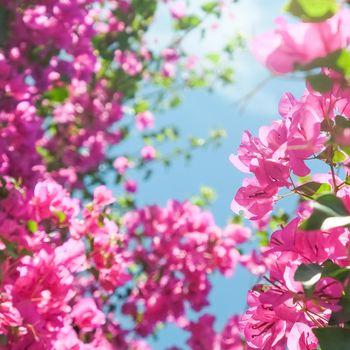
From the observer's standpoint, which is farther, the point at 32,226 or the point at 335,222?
the point at 32,226

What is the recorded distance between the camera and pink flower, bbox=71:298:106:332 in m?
2.14

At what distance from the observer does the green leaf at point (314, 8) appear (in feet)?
2.85

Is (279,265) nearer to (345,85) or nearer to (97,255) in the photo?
(345,85)

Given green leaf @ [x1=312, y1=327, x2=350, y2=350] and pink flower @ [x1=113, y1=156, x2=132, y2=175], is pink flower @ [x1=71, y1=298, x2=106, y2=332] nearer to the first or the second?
green leaf @ [x1=312, y1=327, x2=350, y2=350]

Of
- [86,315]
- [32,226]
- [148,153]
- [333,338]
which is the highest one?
[148,153]

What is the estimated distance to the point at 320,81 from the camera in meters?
0.93

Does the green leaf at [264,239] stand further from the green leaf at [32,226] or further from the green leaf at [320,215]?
the green leaf at [320,215]

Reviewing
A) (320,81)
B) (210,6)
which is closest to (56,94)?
(210,6)

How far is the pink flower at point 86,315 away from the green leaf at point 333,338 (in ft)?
4.18

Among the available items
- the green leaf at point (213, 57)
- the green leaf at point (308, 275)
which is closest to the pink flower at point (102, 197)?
the green leaf at point (308, 275)

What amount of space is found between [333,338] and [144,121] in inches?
206

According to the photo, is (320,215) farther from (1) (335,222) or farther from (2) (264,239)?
(2) (264,239)

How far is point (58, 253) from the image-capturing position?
2006mm

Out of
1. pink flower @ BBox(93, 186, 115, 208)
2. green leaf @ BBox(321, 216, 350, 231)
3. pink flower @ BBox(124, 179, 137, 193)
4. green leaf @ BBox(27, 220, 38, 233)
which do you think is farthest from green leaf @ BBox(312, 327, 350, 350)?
pink flower @ BBox(124, 179, 137, 193)
